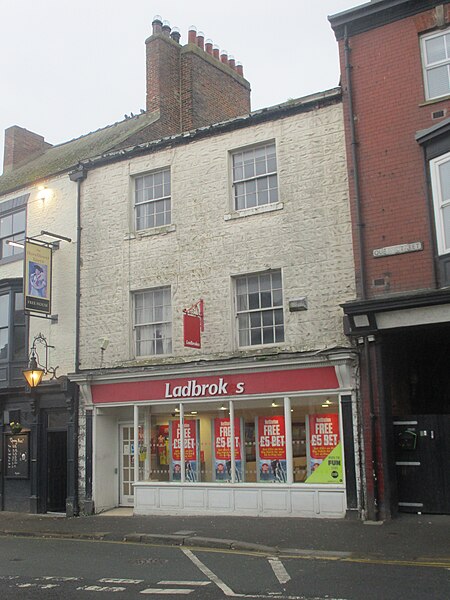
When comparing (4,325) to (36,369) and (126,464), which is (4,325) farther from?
(126,464)

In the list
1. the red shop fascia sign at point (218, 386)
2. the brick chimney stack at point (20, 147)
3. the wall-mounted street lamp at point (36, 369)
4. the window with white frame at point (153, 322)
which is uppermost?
the brick chimney stack at point (20, 147)

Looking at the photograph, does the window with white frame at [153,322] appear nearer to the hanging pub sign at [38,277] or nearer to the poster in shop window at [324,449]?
the hanging pub sign at [38,277]

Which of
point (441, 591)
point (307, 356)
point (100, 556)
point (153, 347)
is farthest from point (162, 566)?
point (153, 347)

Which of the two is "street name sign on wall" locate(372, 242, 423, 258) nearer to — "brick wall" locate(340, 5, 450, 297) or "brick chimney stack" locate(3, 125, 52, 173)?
"brick wall" locate(340, 5, 450, 297)

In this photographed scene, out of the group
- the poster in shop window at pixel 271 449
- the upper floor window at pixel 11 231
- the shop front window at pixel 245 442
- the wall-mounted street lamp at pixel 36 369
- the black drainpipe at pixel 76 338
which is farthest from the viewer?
the upper floor window at pixel 11 231

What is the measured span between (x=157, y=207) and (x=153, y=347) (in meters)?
3.67

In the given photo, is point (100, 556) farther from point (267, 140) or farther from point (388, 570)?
point (267, 140)

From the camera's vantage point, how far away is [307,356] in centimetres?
1438

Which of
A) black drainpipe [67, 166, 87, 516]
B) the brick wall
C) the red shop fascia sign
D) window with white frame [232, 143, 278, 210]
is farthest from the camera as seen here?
black drainpipe [67, 166, 87, 516]

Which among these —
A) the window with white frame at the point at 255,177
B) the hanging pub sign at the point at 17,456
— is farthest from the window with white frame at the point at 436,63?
the hanging pub sign at the point at 17,456

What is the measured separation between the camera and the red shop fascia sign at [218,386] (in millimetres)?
14492

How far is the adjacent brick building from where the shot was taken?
13.3m

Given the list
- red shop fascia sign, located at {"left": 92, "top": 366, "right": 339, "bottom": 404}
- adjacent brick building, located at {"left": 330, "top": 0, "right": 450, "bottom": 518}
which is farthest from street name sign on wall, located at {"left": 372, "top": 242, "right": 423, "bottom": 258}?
red shop fascia sign, located at {"left": 92, "top": 366, "right": 339, "bottom": 404}

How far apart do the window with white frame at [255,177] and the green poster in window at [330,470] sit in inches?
233
